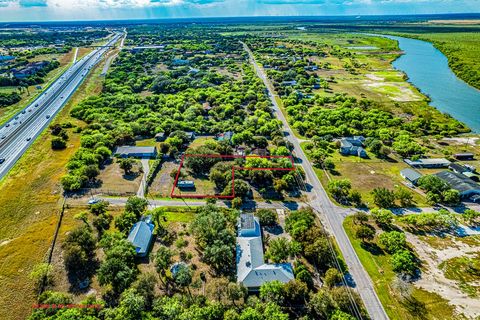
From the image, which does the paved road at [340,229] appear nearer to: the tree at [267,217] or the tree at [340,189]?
the tree at [340,189]

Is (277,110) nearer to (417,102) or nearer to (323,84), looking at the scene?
(323,84)

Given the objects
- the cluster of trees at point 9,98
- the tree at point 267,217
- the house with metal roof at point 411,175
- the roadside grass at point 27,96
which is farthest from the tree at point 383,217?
the cluster of trees at point 9,98

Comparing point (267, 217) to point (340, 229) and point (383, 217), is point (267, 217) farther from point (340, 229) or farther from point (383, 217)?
point (383, 217)

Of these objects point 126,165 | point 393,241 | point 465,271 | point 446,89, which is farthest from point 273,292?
point 446,89

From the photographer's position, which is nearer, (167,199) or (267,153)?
(167,199)

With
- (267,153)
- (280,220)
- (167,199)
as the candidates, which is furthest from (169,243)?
(267,153)
